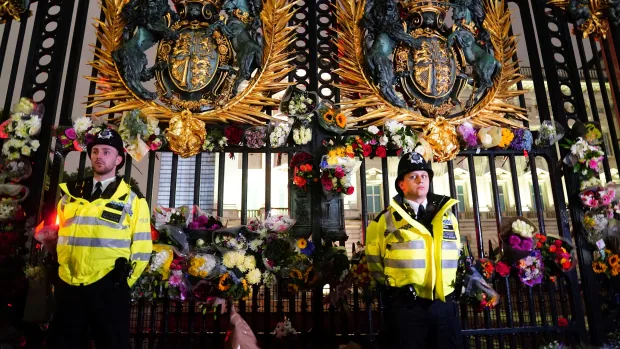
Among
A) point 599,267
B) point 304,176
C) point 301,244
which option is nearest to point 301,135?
point 304,176

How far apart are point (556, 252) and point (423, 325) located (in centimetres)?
259

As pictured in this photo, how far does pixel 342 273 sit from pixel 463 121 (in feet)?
8.60

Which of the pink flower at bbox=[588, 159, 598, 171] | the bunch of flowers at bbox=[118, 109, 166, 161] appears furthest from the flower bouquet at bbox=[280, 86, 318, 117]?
the pink flower at bbox=[588, 159, 598, 171]

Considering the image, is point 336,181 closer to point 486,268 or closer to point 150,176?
point 486,268

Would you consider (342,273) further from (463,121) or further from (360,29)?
(360,29)

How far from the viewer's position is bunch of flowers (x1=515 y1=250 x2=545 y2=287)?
4.79m

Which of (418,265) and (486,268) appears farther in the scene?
(486,268)

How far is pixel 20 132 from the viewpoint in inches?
191

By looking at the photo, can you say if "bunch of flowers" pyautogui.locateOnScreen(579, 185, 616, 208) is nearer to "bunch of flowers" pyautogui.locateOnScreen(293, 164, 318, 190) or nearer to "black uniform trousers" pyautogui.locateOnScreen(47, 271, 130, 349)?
"bunch of flowers" pyautogui.locateOnScreen(293, 164, 318, 190)

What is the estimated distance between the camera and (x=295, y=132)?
5.24m

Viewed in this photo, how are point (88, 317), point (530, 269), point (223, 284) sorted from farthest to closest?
point (530, 269) < point (223, 284) < point (88, 317)

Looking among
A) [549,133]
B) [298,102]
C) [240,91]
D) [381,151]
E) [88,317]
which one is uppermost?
[240,91]

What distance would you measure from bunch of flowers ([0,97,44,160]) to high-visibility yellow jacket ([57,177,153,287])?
181 cm

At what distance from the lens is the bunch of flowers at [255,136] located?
5223 millimetres
